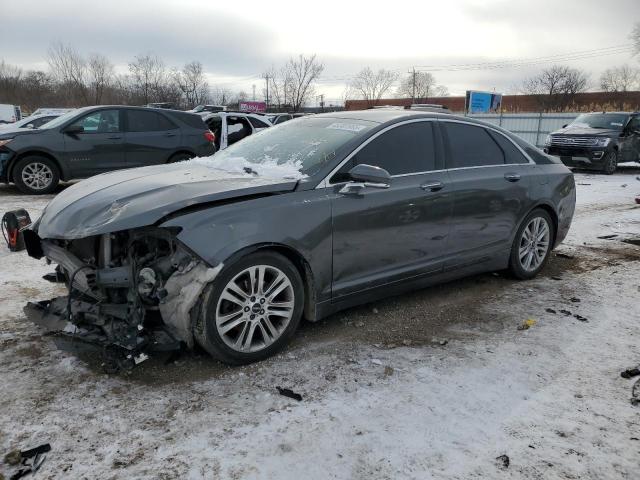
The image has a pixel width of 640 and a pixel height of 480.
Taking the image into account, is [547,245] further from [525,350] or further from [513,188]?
[525,350]

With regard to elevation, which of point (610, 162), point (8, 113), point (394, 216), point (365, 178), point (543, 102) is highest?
point (543, 102)

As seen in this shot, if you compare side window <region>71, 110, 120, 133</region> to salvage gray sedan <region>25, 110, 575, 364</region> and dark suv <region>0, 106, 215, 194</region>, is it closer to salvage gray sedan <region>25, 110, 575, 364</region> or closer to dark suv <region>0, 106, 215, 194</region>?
dark suv <region>0, 106, 215, 194</region>

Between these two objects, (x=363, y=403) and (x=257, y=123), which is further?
(x=257, y=123)

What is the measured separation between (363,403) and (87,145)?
8259 mm

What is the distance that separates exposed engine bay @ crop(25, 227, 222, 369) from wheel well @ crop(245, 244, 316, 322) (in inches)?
19.6

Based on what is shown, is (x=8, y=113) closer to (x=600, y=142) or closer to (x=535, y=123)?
(x=535, y=123)

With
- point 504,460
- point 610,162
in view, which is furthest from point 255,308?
point 610,162

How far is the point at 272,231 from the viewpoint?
10.5 ft

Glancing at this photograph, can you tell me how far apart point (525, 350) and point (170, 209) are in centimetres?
263

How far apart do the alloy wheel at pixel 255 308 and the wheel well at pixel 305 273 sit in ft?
0.46

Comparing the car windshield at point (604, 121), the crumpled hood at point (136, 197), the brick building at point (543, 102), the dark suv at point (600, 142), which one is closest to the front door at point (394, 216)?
the crumpled hood at point (136, 197)

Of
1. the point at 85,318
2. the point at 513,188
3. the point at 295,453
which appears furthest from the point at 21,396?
the point at 513,188

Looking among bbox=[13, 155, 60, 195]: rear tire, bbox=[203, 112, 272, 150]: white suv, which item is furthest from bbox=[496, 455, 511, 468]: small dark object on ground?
bbox=[203, 112, 272, 150]: white suv

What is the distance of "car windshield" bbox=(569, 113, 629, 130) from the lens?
15463 mm
